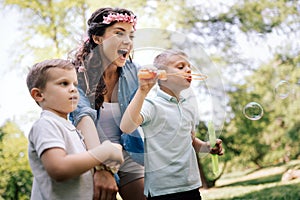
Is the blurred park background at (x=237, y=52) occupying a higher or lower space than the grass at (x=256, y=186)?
higher

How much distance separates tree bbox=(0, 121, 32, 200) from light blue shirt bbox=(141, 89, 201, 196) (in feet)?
13.6

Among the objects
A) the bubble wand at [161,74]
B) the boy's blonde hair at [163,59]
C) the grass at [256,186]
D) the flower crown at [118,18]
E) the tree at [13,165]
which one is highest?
the flower crown at [118,18]

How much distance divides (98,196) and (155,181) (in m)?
0.31

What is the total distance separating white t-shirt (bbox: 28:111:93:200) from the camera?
4.42 ft

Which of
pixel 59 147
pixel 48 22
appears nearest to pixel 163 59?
pixel 59 147

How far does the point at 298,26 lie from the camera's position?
8.02m

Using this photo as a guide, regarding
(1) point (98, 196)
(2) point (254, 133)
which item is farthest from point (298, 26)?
(1) point (98, 196)

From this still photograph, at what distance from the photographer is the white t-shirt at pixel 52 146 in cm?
135

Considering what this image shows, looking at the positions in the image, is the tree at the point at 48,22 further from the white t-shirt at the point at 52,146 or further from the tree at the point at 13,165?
the white t-shirt at the point at 52,146

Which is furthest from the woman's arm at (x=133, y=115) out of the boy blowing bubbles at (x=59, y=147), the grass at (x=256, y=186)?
the grass at (x=256, y=186)

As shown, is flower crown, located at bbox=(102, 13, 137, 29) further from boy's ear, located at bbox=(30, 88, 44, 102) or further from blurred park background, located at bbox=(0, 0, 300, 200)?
blurred park background, located at bbox=(0, 0, 300, 200)

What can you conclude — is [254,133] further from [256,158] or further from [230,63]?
[230,63]

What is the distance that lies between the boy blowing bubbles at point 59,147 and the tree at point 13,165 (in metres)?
4.28

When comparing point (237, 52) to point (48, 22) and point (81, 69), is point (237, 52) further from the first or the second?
point (81, 69)
